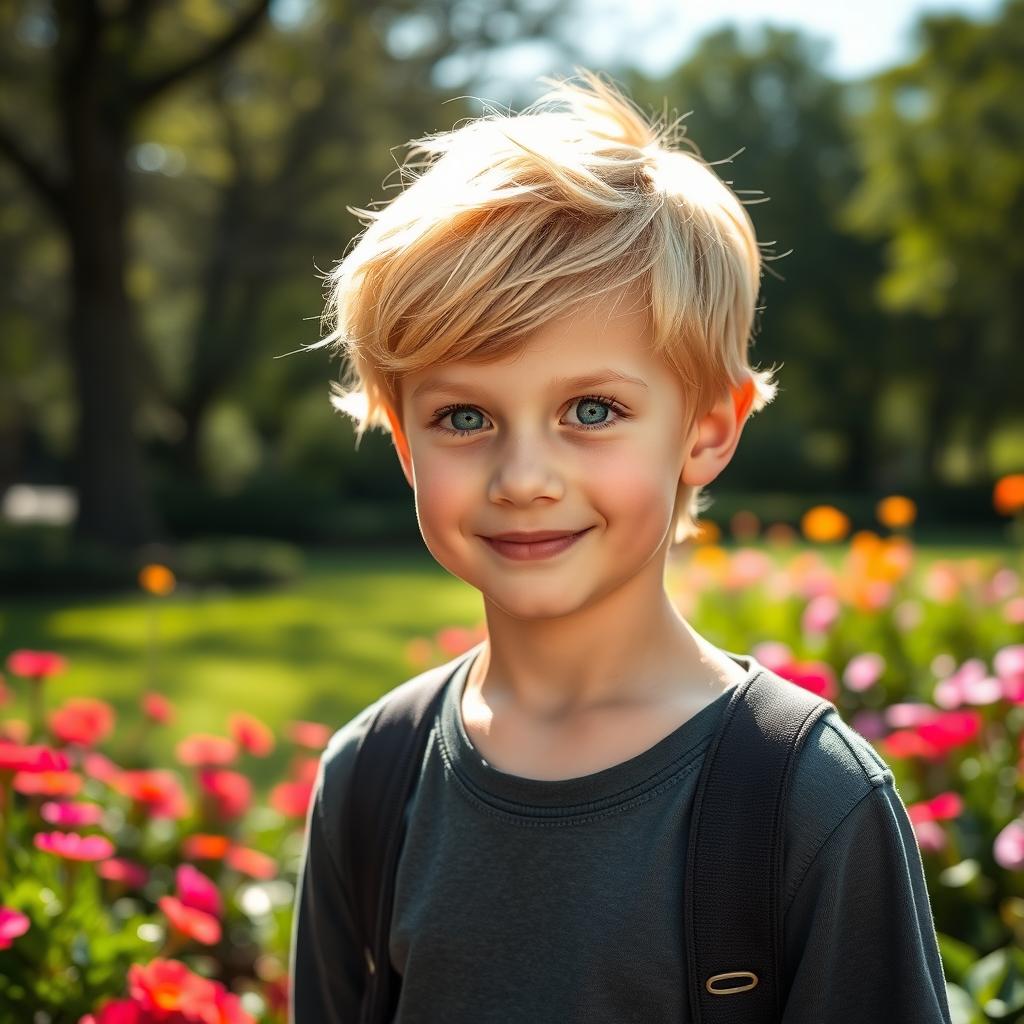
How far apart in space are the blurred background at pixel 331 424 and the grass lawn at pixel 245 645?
0.05m

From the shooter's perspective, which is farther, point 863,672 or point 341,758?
point 863,672

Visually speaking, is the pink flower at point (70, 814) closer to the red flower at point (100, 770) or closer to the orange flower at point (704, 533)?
the red flower at point (100, 770)

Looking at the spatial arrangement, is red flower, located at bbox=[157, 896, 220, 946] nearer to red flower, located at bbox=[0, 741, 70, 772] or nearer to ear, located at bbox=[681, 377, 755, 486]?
red flower, located at bbox=[0, 741, 70, 772]

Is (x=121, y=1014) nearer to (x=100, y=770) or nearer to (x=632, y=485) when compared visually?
(x=632, y=485)

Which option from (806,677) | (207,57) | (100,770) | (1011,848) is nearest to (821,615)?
(806,677)

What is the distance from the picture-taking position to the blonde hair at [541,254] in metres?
1.45

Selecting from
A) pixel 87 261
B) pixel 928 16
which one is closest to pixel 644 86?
pixel 928 16

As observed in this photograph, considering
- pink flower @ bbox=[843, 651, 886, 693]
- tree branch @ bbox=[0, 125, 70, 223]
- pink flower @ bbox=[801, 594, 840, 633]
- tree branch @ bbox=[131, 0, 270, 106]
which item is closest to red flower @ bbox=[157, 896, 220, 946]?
pink flower @ bbox=[843, 651, 886, 693]

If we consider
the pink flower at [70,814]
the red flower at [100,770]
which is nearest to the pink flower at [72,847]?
the pink flower at [70,814]

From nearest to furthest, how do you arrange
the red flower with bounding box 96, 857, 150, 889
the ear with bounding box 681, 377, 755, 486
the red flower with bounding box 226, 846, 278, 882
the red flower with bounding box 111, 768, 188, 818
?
the ear with bounding box 681, 377, 755, 486
the red flower with bounding box 96, 857, 150, 889
the red flower with bounding box 226, 846, 278, 882
the red flower with bounding box 111, 768, 188, 818

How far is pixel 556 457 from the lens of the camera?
1.44 meters

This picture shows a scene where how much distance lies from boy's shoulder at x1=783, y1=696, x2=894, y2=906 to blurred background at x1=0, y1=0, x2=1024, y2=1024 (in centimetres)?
76

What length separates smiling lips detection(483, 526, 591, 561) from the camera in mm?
1470

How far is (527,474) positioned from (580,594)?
173mm
